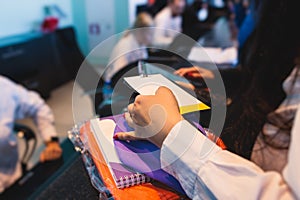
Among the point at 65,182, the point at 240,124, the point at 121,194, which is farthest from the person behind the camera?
the point at 65,182

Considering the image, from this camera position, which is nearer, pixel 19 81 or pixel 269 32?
pixel 269 32

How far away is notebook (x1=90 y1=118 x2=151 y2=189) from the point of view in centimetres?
28

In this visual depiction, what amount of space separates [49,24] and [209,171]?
2767 mm

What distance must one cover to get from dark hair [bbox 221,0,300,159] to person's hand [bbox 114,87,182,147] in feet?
0.58

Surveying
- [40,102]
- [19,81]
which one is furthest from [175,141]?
[19,81]

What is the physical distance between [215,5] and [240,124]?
135 inches

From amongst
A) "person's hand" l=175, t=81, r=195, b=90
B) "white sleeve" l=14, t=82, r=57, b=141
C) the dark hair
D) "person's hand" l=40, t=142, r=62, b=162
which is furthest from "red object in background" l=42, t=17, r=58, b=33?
"person's hand" l=175, t=81, r=195, b=90

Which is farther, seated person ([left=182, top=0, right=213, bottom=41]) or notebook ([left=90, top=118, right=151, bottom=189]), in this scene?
seated person ([left=182, top=0, right=213, bottom=41])

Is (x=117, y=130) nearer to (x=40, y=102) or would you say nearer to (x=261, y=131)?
(x=261, y=131)

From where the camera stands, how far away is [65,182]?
0.50 m

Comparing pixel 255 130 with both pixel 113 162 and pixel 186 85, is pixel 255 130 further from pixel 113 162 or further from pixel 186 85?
pixel 113 162

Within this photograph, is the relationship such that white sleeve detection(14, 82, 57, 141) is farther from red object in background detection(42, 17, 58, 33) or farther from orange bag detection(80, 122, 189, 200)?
red object in background detection(42, 17, 58, 33)

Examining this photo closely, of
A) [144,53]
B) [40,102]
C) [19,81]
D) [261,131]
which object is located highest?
[144,53]

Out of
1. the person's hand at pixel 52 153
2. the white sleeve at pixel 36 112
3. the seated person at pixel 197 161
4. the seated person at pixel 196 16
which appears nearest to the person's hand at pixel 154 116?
the seated person at pixel 197 161
